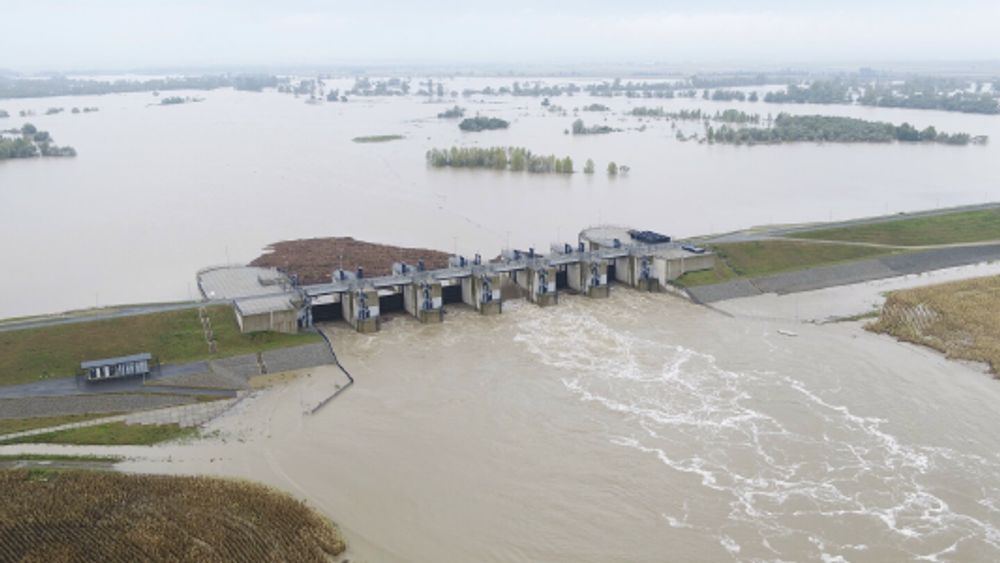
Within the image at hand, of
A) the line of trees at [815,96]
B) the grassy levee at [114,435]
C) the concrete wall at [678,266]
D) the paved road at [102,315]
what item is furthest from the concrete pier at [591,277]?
the line of trees at [815,96]

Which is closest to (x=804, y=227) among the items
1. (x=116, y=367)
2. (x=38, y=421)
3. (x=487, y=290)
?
(x=487, y=290)

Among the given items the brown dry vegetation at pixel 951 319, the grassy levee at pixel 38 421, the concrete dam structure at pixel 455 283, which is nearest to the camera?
the grassy levee at pixel 38 421

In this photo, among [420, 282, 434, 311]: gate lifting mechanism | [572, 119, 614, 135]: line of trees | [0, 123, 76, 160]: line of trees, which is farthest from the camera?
[572, 119, 614, 135]: line of trees

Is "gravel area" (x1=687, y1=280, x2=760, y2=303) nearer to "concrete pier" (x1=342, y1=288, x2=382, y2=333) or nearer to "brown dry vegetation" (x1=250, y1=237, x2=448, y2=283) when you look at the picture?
"brown dry vegetation" (x1=250, y1=237, x2=448, y2=283)

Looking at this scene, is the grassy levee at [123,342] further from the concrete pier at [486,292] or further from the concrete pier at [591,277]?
the concrete pier at [591,277]

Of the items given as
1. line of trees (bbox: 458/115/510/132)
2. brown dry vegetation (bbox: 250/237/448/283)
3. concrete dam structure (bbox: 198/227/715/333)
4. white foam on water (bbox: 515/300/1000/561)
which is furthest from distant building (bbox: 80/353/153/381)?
line of trees (bbox: 458/115/510/132)

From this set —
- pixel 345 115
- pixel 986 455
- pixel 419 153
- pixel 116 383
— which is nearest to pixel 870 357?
pixel 986 455
